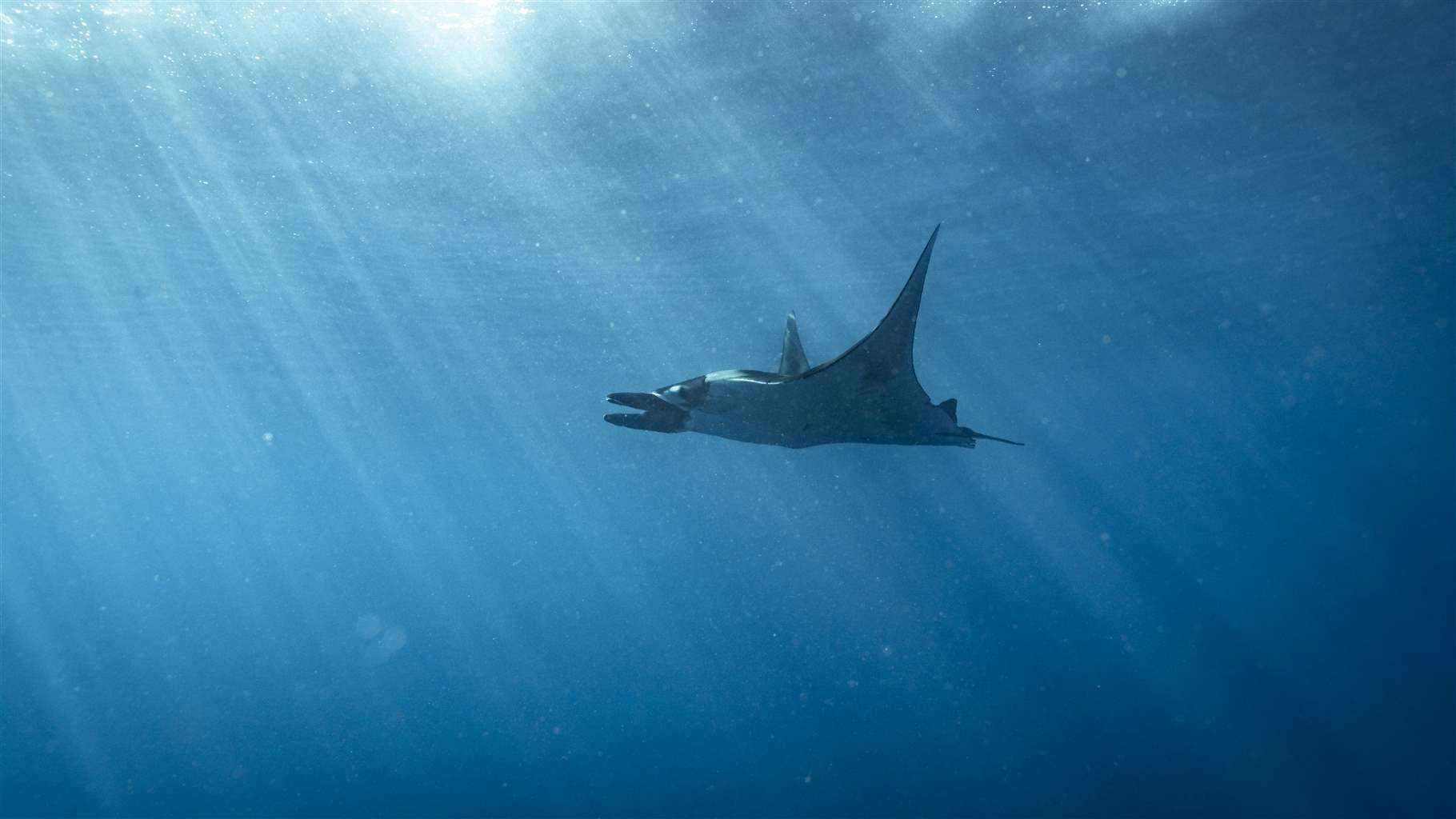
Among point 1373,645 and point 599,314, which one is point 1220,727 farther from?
point 599,314

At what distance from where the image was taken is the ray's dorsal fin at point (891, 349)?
441 centimetres

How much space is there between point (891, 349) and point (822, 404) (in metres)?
0.88

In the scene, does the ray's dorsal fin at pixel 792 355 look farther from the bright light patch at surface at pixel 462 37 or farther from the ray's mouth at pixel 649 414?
the bright light patch at surface at pixel 462 37

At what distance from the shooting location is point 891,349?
488 cm

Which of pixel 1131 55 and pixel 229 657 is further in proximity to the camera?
pixel 229 657

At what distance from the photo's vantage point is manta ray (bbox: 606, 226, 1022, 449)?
4988mm

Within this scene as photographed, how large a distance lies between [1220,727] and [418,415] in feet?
92.8

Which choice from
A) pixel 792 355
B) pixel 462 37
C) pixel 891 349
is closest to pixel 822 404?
pixel 891 349

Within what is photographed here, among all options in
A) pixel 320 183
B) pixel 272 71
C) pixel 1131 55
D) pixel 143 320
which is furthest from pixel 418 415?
pixel 1131 55

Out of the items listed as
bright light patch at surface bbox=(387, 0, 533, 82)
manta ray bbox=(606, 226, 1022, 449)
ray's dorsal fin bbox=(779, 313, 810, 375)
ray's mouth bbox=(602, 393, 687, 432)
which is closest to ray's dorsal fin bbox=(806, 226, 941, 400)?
manta ray bbox=(606, 226, 1022, 449)

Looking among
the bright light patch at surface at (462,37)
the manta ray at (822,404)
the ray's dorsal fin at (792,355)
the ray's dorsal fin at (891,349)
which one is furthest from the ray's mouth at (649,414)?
the bright light patch at surface at (462,37)

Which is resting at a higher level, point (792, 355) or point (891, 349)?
point (792, 355)

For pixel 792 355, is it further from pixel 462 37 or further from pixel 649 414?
pixel 462 37

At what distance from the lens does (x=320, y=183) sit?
11.8 metres
